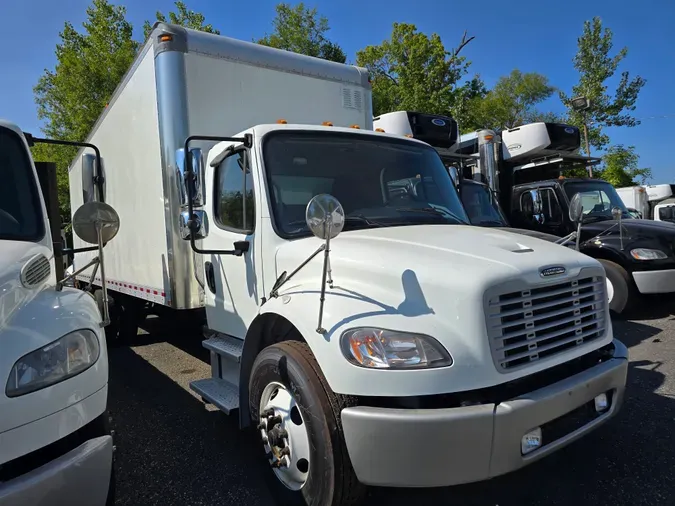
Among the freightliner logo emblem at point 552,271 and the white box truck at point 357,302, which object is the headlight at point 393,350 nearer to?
the white box truck at point 357,302

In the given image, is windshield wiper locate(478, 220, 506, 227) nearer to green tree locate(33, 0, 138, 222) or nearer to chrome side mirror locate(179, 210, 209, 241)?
chrome side mirror locate(179, 210, 209, 241)

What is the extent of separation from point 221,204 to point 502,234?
6.94 ft

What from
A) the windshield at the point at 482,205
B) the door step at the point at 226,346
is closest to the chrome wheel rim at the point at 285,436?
the door step at the point at 226,346

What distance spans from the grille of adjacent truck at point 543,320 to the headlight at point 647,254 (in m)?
4.55

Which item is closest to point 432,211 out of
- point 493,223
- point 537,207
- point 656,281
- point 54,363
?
point 54,363

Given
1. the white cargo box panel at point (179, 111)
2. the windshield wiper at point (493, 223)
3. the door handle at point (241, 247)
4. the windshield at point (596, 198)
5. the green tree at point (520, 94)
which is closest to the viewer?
the door handle at point (241, 247)

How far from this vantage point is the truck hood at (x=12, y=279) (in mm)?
2146

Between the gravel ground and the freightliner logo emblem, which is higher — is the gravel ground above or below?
below

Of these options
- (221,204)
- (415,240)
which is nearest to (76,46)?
(221,204)

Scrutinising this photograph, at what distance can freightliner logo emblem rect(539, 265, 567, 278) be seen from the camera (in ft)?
8.09

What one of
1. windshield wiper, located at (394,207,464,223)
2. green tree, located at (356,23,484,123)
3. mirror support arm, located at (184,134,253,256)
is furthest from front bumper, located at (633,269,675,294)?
green tree, located at (356,23,484,123)

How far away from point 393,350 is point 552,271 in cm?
99

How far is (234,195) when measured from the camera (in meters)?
3.61

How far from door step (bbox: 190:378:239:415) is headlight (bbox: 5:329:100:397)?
116 cm
